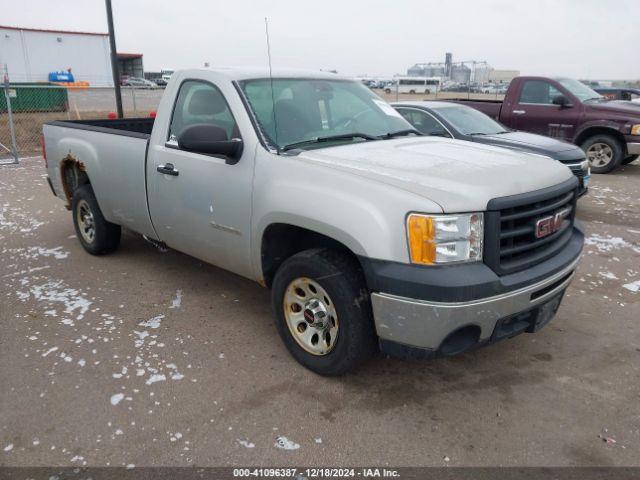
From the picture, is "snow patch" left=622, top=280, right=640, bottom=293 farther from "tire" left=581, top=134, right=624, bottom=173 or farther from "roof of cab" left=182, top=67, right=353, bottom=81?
"tire" left=581, top=134, right=624, bottom=173

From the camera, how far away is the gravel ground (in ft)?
8.49

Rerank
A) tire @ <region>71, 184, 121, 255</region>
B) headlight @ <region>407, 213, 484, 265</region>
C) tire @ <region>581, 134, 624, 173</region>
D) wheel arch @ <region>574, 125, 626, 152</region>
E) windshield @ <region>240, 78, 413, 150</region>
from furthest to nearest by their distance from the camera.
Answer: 1. tire @ <region>581, 134, 624, 173</region>
2. wheel arch @ <region>574, 125, 626, 152</region>
3. tire @ <region>71, 184, 121, 255</region>
4. windshield @ <region>240, 78, 413, 150</region>
5. headlight @ <region>407, 213, 484, 265</region>

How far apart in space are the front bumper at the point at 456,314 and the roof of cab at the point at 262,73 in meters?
1.98

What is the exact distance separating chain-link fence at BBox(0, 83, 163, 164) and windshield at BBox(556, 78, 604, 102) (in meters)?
10.7

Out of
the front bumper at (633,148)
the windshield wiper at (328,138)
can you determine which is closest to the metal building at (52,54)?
the front bumper at (633,148)

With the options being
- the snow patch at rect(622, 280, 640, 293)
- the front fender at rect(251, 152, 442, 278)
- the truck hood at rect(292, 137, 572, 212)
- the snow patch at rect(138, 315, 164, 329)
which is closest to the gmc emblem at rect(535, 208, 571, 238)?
the truck hood at rect(292, 137, 572, 212)

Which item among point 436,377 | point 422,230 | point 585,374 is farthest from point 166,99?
point 585,374

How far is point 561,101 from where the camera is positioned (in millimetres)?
9969

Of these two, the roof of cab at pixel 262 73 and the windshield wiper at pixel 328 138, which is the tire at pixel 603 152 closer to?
the roof of cab at pixel 262 73

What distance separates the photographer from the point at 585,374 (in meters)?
3.28

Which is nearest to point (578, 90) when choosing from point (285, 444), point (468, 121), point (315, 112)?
point (468, 121)

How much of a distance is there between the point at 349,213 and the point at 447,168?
681 mm

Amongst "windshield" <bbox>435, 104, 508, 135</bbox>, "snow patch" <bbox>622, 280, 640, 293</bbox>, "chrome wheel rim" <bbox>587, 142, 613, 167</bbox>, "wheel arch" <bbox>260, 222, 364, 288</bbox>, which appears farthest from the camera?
"chrome wheel rim" <bbox>587, 142, 613, 167</bbox>

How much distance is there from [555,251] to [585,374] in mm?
853
